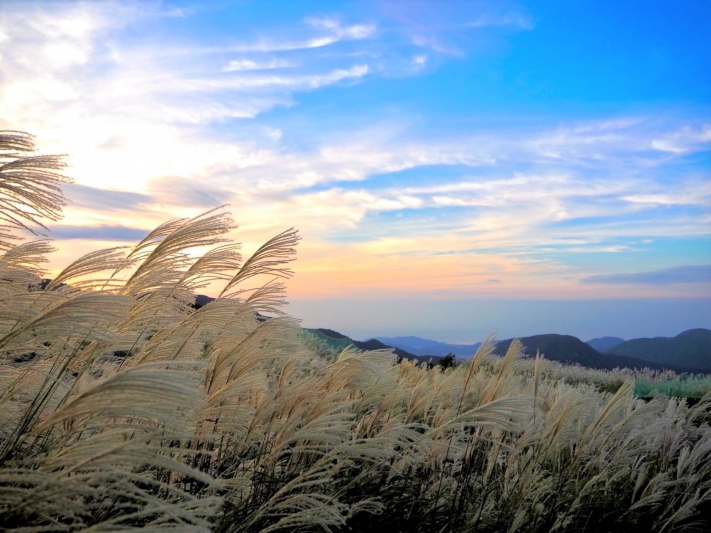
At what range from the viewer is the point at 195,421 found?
2.81 metres

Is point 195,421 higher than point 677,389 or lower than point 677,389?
higher

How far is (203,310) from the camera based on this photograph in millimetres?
2943

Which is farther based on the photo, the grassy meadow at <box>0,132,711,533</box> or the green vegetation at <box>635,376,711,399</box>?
the green vegetation at <box>635,376,711,399</box>

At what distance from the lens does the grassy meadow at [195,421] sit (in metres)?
1.72

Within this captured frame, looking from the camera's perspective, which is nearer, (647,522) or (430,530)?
(430,530)

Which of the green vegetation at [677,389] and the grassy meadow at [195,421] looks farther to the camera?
the green vegetation at [677,389]

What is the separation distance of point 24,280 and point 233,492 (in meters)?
1.72

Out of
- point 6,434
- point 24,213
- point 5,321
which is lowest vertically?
point 6,434

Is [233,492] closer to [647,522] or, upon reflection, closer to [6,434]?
[6,434]

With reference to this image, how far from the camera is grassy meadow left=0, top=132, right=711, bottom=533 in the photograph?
67.9 inches

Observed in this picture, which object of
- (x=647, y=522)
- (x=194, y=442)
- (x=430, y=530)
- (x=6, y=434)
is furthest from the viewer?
(x=647, y=522)

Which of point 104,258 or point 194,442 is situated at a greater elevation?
point 104,258

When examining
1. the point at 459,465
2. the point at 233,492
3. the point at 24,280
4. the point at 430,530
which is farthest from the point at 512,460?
the point at 24,280

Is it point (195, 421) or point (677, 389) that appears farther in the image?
point (677, 389)
